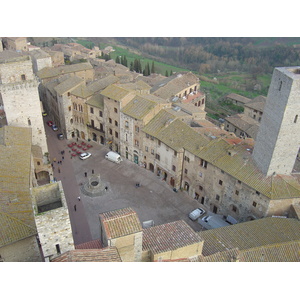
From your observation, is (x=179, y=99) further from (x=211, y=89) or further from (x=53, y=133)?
(x=211, y=89)

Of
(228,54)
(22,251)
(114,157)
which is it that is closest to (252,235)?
(22,251)

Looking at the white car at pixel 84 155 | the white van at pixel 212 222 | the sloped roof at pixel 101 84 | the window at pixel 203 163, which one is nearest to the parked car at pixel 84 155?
the white car at pixel 84 155

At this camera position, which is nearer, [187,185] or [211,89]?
[187,185]

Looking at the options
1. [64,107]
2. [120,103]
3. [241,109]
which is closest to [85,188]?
[120,103]

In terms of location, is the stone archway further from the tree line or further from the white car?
the tree line

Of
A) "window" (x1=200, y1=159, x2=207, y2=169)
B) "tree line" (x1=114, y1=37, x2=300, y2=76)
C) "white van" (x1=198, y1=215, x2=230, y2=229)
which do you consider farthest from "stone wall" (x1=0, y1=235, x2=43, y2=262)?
"tree line" (x1=114, y1=37, x2=300, y2=76)

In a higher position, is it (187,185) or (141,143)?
(141,143)

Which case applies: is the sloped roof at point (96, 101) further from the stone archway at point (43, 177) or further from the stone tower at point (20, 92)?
the stone archway at point (43, 177)
